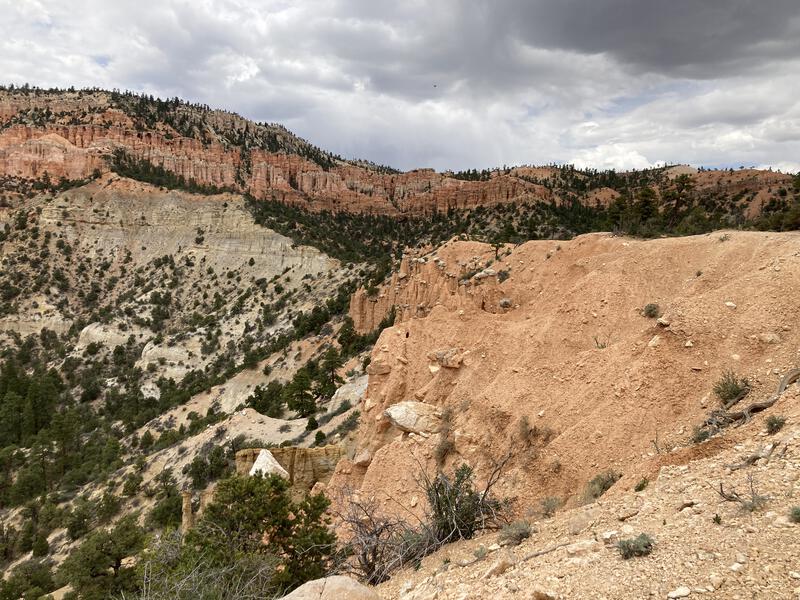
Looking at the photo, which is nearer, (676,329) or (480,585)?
(480,585)

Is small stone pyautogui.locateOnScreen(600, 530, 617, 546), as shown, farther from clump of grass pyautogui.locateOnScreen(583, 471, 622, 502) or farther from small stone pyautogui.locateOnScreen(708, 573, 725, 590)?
clump of grass pyautogui.locateOnScreen(583, 471, 622, 502)

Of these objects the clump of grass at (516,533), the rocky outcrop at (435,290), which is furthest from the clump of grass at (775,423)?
the rocky outcrop at (435,290)

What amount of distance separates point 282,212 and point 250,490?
7897cm

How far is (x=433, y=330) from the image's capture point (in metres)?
17.5

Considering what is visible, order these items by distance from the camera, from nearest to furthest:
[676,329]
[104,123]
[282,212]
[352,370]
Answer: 1. [676,329]
2. [352,370]
3. [282,212]
4. [104,123]

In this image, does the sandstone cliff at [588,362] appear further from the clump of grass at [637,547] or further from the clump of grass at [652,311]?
the clump of grass at [637,547]

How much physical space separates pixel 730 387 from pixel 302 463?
15.7 metres

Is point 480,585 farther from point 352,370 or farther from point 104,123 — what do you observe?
point 104,123

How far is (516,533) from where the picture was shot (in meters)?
7.08

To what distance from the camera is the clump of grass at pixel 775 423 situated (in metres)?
6.54

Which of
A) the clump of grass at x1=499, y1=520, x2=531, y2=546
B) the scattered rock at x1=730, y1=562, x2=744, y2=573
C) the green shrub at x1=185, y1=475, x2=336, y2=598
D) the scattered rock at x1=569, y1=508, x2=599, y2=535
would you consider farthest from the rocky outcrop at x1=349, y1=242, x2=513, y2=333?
the scattered rock at x1=730, y1=562, x2=744, y2=573

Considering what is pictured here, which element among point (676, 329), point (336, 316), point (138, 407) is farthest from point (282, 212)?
point (676, 329)

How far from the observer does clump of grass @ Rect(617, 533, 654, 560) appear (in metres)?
5.10

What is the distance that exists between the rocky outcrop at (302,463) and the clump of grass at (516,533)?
44.1ft
